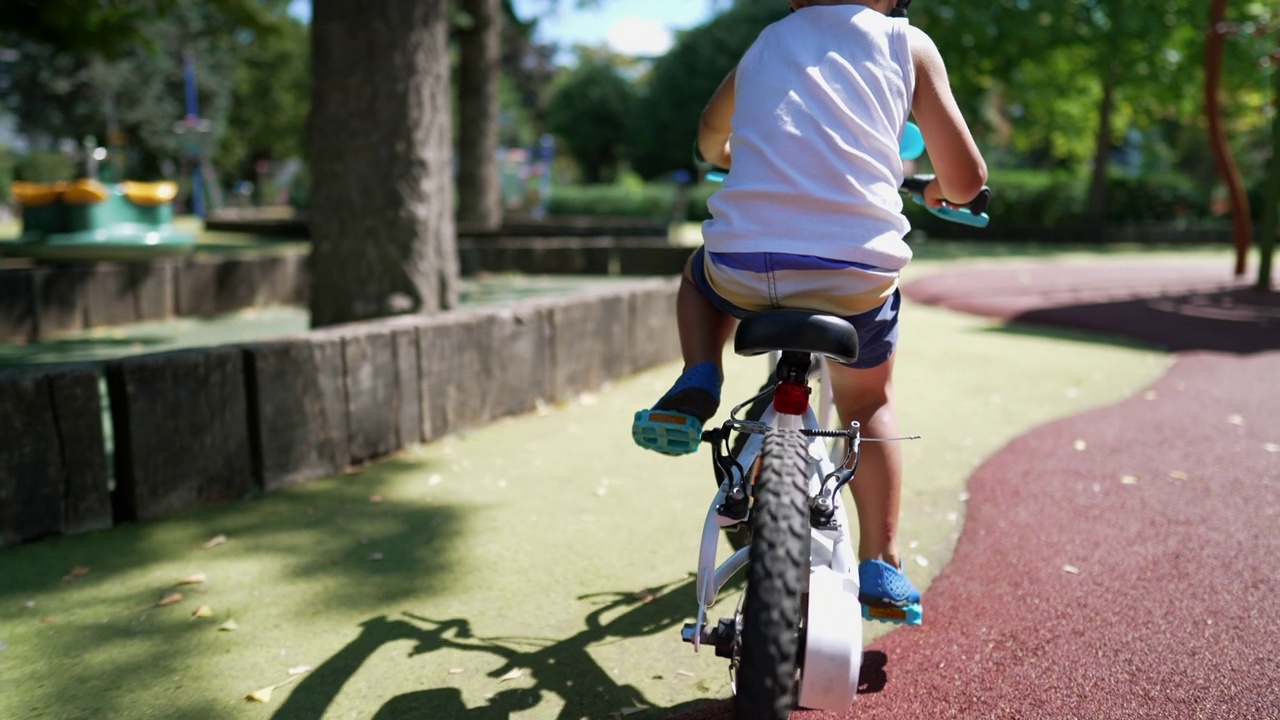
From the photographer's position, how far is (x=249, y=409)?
421cm

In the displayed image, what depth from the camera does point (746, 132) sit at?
2.31 metres

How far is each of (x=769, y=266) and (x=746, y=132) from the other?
33cm

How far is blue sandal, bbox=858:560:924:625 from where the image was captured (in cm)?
247

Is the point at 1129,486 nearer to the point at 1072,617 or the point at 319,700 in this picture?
the point at 1072,617

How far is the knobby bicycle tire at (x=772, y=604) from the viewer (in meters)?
1.85

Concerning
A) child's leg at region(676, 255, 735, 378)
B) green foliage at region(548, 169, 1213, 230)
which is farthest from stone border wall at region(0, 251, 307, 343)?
green foliage at region(548, 169, 1213, 230)

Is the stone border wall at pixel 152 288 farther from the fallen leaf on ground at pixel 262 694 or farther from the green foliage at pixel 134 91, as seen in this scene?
the green foliage at pixel 134 91

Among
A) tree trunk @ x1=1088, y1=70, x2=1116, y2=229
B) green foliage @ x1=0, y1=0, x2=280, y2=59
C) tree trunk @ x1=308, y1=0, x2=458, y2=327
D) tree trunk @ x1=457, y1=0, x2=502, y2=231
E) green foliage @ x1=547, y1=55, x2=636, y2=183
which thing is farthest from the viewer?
green foliage @ x1=547, y1=55, x2=636, y2=183

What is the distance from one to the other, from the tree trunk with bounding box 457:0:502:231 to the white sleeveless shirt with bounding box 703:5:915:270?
1521cm

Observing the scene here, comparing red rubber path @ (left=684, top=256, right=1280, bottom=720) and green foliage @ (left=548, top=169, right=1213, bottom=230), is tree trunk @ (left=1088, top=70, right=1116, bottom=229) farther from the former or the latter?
red rubber path @ (left=684, top=256, right=1280, bottom=720)

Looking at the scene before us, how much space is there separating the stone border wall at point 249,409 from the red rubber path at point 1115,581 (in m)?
2.44

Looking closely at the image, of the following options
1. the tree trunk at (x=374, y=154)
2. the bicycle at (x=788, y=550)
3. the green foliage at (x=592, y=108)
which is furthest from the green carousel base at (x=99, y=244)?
the green foliage at (x=592, y=108)

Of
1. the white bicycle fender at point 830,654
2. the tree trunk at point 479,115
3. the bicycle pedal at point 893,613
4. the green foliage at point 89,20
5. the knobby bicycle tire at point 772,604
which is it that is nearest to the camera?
the knobby bicycle tire at point 772,604

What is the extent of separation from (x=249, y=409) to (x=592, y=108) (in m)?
49.1
